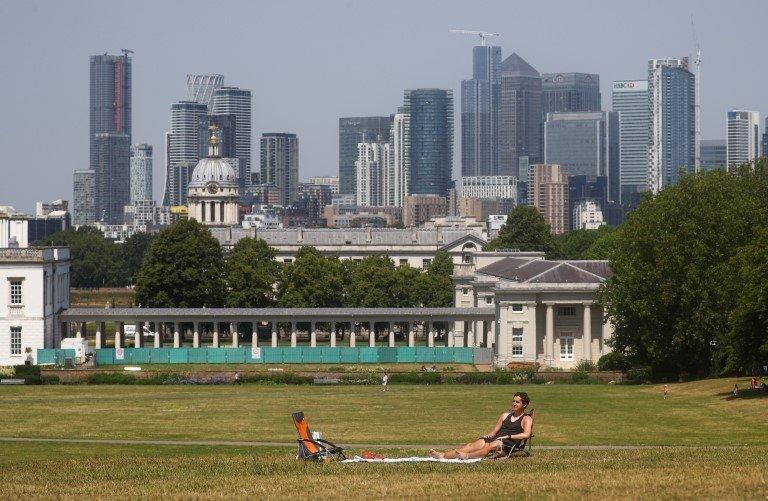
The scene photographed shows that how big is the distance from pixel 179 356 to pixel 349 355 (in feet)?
35.4

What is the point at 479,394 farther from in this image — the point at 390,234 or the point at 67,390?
the point at 390,234

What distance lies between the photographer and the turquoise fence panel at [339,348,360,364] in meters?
108

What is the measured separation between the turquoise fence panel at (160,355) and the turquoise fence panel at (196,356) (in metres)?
1.32

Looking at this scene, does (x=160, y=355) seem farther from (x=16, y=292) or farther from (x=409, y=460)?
(x=409, y=460)

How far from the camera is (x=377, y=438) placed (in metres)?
52.7

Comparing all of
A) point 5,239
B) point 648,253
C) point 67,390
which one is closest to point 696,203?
point 648,253

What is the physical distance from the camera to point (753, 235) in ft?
260

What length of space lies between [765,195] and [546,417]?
29.2 metres

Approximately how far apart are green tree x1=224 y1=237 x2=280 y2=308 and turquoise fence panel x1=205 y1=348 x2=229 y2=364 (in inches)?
1014

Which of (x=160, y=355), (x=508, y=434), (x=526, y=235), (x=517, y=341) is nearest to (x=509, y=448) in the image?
(x=508, y=434)

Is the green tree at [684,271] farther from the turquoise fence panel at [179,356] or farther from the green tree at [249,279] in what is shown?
the green tree at [249,279]

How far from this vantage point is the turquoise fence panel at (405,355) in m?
109

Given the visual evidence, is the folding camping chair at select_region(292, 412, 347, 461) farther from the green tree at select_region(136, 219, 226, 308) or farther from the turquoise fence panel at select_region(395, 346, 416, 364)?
the green tree at select_region(136, 219, 226, 308)

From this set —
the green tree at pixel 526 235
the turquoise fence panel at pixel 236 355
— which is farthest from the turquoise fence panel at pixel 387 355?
the green tree at pixel 526 235
